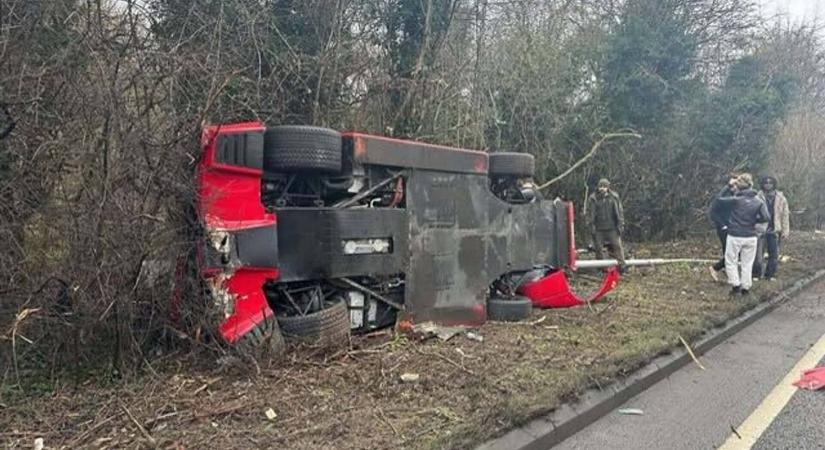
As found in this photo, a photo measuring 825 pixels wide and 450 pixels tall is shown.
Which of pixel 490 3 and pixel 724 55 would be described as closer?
pixel 490 3

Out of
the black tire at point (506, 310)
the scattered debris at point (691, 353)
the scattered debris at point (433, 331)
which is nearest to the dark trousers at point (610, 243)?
the black tire at point (506, 310)

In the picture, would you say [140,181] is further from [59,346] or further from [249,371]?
[249,371]

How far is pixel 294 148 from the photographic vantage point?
5102 mm

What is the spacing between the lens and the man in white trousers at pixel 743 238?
9.30 metres

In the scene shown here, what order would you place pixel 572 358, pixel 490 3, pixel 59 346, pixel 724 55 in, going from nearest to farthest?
pixel 59 346, pixel 572 358, pixel 490 3, pixel 724 55

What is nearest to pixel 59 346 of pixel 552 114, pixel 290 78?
pixel 290 78

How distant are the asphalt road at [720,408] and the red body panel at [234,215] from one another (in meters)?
2.31

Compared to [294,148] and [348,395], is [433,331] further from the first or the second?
[294,148]

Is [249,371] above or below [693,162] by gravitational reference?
below

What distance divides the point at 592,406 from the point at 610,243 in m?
8.32

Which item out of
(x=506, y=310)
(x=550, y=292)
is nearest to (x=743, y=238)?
(x=550, y=292)

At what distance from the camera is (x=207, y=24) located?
23.9 ft

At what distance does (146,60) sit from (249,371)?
7.44 feet

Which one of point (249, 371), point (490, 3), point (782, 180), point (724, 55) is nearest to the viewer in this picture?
point (249, 371)
